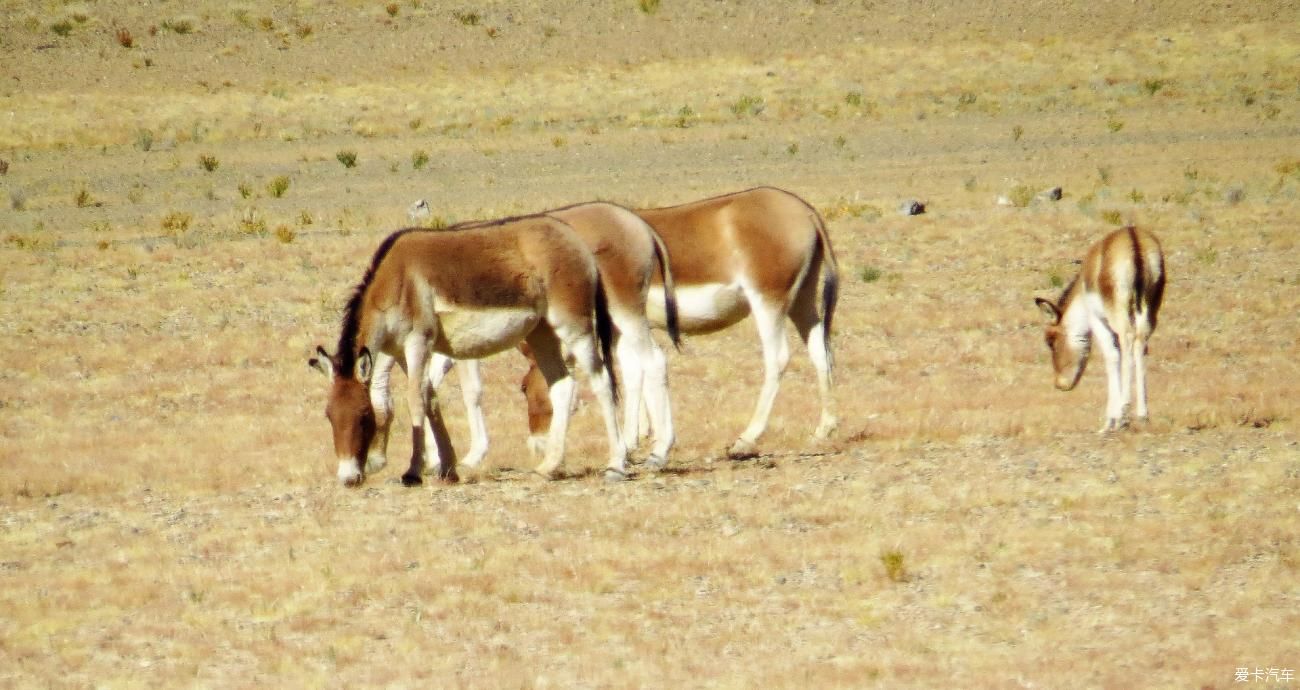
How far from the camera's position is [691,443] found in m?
15.1

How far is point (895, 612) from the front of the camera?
9516mm

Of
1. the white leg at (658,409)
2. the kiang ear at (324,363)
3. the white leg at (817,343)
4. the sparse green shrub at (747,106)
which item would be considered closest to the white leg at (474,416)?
the white leg at (658,409)

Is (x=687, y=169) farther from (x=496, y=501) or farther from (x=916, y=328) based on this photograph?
(x=496, y=501)

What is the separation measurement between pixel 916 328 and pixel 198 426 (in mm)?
9091

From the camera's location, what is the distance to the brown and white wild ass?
12.6 m

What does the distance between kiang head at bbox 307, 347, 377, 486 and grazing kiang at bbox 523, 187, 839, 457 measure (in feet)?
8.53

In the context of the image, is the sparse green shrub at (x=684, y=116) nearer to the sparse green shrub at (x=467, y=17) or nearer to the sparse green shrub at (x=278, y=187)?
the sparse green shrub at (x=278, y=187)

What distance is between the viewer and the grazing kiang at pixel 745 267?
14.7 meters

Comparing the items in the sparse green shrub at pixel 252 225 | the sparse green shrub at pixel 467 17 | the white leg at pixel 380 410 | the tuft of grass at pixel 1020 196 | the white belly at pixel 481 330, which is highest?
the sparse green shrub at pixel 467 17

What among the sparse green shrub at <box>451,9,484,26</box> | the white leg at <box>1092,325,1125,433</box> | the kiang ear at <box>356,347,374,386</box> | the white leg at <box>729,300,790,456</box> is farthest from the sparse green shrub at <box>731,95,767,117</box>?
the kiang ear at <box>356,347,374,386</box>

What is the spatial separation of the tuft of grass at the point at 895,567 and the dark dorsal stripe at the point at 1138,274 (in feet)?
20.0

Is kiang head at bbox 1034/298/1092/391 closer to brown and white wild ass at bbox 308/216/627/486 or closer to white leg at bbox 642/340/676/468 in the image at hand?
white leg at bbox 642/340/676/468

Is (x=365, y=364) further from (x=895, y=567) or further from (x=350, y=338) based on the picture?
(x=895, y=567)

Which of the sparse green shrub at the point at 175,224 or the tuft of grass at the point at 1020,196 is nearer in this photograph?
the sparse green shrub at the point at 175,224
